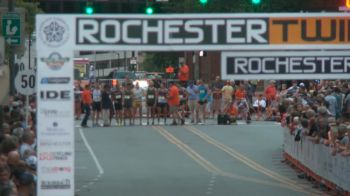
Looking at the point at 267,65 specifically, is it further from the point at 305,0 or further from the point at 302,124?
the point at 305,0

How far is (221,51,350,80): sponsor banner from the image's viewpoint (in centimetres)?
1753

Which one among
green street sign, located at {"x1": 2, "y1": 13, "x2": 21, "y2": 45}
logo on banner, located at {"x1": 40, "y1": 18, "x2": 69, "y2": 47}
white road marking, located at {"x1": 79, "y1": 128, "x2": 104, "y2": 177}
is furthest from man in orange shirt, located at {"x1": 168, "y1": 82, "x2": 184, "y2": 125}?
logo on banner, located at {"x1": 40, "y1": 18, "x2": 69, "y2": 47}

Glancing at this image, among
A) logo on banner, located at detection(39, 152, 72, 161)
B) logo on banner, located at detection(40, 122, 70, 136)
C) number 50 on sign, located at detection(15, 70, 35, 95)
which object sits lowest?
logo on banner, located at detection(39, 152, 72, 161)

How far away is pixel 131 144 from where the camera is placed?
35.4 meters

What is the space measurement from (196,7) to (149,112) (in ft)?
33.9

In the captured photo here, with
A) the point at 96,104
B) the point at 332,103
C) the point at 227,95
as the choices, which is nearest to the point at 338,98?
the point at 332,103

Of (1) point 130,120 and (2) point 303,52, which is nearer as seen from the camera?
(2) point 303,52

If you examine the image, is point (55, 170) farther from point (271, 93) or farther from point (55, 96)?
point (271, 93)

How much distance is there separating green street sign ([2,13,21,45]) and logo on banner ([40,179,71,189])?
1149 cm

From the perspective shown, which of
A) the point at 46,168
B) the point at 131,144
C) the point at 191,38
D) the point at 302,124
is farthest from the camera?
the point at 131,144

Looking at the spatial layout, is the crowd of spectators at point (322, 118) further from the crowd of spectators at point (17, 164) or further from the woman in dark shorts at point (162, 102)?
the woman in dark shorts at point (162, 102)

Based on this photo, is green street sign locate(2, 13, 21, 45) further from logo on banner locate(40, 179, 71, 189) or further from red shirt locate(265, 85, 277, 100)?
red shirt locate(265, 85, 277, 100)

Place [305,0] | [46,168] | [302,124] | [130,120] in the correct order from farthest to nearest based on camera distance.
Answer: [305,0] → [130,120] → [302,124] → [46,168]

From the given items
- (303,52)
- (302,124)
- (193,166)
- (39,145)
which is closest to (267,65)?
(303,52)
